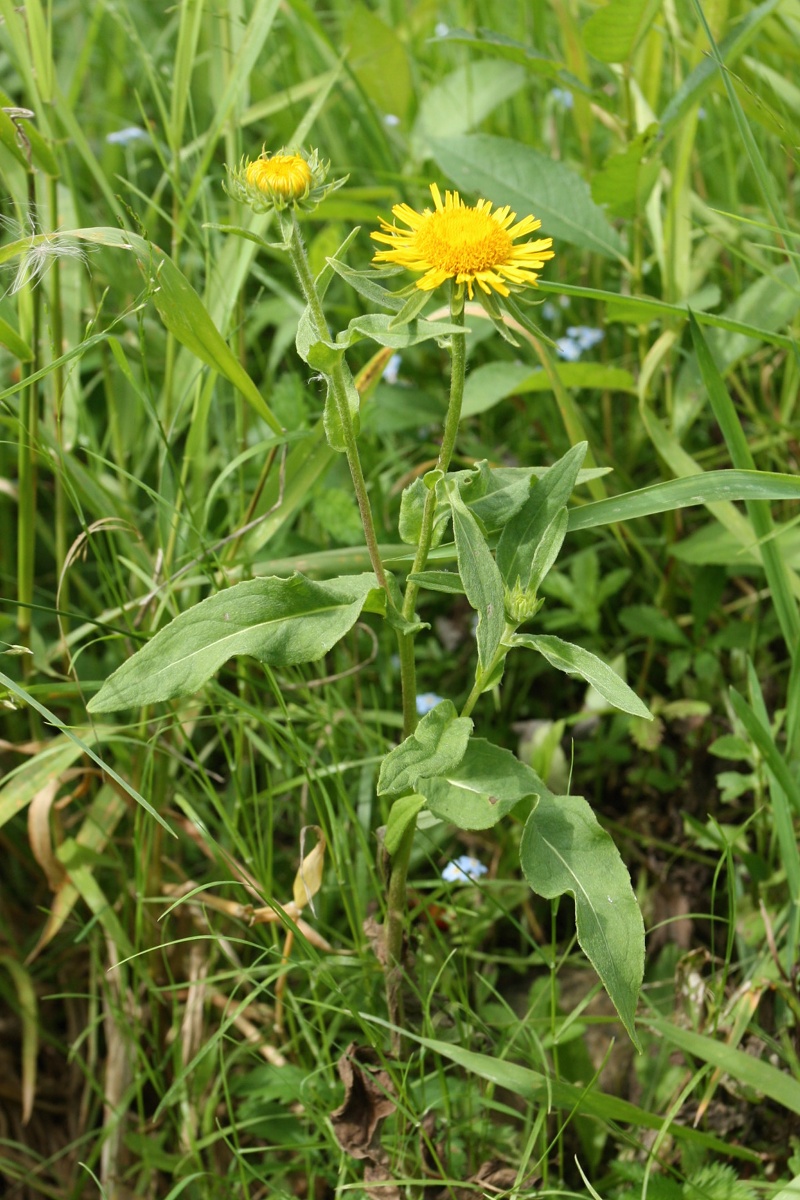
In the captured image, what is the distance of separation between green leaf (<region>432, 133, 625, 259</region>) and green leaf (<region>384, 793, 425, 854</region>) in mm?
994

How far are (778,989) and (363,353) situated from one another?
1.30m

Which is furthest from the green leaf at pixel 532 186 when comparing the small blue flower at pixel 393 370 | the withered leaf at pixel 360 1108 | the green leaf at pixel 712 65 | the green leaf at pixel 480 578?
the withered leaf at pixel 360 1108

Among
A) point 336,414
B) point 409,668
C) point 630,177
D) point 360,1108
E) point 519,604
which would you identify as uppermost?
point 630,177

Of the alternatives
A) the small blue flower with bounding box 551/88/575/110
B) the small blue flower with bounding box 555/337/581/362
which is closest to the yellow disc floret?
the small blue flower with bounding box 555/337/581/362

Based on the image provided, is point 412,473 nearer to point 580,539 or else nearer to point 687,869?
point 580,539

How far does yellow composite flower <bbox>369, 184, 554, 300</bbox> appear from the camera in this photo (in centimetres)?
94

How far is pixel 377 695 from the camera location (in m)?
1.65

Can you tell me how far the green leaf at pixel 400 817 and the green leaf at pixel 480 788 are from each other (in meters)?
0.03

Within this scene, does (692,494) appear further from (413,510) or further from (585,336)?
(585,336)

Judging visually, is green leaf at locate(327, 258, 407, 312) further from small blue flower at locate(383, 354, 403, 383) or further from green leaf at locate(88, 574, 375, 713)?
Result: small blue flower at locate(383, 354, 403, 383)

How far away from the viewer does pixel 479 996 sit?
1446 mm

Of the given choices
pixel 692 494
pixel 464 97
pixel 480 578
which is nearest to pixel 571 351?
pixel 464 97

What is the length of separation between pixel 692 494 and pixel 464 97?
4.16 feet

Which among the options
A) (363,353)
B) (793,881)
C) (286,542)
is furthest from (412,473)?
(793,881)
